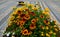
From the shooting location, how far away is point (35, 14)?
2.70m

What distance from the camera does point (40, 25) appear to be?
8.21 ft

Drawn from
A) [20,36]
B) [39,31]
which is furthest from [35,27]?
[20,36]

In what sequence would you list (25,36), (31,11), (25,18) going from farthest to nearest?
(31,11)
(25,18)
(25,36)

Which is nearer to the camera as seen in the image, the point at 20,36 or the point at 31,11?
the point at 20,36

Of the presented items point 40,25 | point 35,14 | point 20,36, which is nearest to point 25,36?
point 20,36

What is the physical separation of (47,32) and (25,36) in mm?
331

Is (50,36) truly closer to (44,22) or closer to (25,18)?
(44,22)

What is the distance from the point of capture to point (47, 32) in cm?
251

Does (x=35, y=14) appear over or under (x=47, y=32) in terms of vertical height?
over

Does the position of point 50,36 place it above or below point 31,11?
below

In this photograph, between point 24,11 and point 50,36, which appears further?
point 24,11

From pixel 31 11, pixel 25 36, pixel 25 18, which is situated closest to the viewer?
pixel 25 36

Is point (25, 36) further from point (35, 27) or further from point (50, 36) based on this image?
point (50, 36)

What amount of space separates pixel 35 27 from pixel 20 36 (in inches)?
9.4
